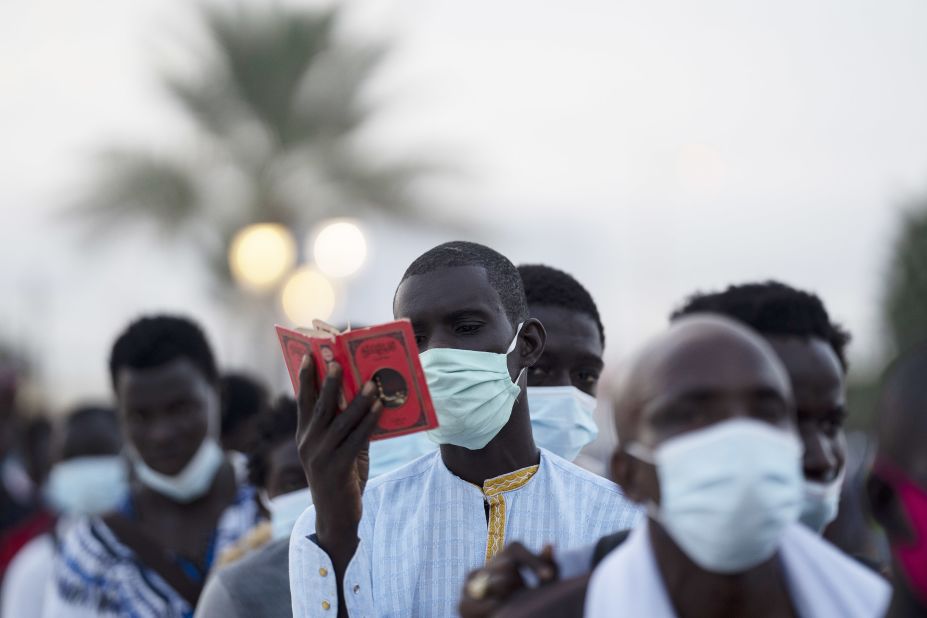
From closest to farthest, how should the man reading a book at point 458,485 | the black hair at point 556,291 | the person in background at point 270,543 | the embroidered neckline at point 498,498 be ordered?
the man reading a book at point 458,485 < the embroidered neckline at point 498,498 < the person in background at point 270,543 < the black hair at point 556,291

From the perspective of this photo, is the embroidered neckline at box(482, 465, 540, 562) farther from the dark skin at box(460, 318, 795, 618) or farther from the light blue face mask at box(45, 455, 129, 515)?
the light blue face mask at box(45, 455, 129, 515)

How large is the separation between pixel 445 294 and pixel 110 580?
2546mm

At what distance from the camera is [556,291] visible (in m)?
4.92

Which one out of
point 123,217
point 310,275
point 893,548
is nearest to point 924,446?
point 893,548

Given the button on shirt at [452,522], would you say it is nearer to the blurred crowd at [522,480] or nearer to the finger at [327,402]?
the blurred crowd at [522,480]

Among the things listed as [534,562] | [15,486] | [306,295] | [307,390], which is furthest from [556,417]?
[306,295]

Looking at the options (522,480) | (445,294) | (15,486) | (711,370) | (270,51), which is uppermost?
(270,51)

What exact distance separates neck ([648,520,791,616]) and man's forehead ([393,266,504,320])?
1.19 metres

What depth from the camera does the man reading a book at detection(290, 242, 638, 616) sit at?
3512 millimetres

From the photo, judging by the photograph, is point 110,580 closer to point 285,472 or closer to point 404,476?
point 285,472

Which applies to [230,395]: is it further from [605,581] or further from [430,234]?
[430,234]

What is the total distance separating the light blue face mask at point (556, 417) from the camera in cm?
466

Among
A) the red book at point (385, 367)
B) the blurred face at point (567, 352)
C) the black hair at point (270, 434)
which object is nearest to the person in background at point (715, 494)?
the red book at point (385, 367)

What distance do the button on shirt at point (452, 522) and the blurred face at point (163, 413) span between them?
219 cm
